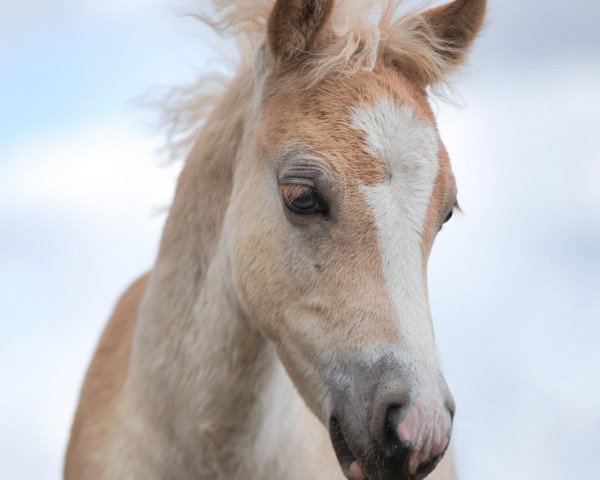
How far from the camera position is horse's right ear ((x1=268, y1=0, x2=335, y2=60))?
381 centimetres

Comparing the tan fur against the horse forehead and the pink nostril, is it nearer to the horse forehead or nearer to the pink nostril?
the horse forehead

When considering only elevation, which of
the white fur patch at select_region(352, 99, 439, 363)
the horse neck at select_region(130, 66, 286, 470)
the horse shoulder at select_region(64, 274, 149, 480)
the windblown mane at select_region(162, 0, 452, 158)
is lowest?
the horse shoulder at select_region(64, 274, 149, 480)

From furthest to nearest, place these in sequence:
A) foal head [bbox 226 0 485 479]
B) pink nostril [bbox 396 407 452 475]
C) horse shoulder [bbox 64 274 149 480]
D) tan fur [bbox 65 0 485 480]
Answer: horse shoulder [bbox 64 274 149 480] → tan fur [bbox 65 0 485 480] → foal head [bbox 226 0 485 479] → pink nostril [bbox 396 407 452 475]

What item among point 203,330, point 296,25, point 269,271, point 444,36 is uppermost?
point 296,25

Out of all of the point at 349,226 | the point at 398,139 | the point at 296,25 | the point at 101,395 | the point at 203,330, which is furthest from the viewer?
the point at 101,395

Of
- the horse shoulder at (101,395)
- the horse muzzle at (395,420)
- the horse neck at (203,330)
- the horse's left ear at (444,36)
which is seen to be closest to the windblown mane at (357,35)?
the horse's left ear at (444,36)

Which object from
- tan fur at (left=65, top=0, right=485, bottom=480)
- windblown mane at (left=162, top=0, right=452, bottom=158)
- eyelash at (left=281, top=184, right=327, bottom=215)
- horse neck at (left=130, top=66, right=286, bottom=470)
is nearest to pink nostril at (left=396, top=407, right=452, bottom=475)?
tan fur at (left=65, top=0, right=485, bottom=480)

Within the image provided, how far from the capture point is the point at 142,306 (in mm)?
4461

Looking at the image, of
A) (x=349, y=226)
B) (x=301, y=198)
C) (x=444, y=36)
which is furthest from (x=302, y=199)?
(x=444, y=36)

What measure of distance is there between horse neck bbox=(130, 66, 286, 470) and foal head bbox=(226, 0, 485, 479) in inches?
7.6

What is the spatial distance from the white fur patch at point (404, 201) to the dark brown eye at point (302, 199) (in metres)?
0.20

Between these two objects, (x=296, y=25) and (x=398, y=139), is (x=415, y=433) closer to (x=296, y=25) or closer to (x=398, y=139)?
(x=398, y=139)

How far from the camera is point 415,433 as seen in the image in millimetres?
3084

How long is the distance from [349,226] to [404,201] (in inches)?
8.6
